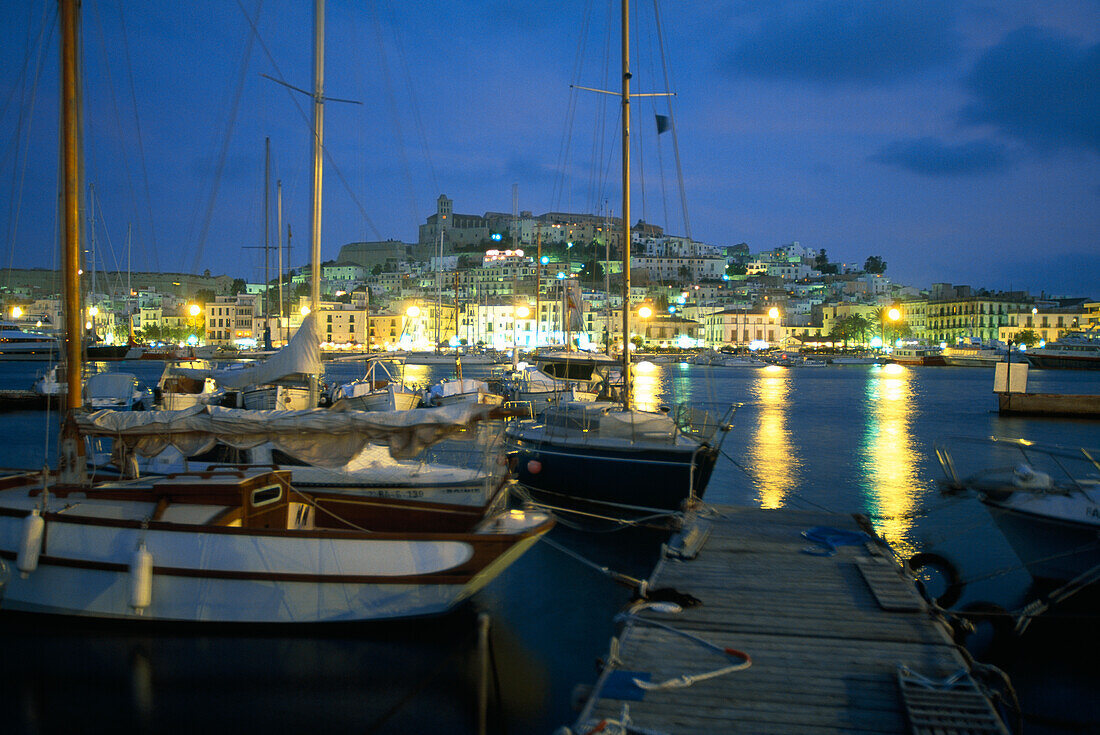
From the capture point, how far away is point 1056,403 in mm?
34812

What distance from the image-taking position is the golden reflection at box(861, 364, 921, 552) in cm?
1440

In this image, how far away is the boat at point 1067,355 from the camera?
80438mm

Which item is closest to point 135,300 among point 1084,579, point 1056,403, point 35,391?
point 35,391

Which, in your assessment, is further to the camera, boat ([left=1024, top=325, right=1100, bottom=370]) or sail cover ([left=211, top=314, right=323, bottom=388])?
boat ([left=1024, top=325, right=1100, bottom=370])

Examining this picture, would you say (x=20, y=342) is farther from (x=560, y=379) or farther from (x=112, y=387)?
(x=560, y=379)

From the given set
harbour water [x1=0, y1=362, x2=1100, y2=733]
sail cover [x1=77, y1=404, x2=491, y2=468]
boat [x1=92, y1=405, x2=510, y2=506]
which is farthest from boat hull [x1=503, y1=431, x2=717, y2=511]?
sail cover [x1=77, y1=404, x2=491, y2=468]

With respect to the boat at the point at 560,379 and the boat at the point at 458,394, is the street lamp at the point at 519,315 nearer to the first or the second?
the boat at the point at 560,379

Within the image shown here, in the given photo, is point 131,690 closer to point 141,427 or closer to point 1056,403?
point 141,427

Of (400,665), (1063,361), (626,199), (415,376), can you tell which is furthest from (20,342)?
(1063,361)

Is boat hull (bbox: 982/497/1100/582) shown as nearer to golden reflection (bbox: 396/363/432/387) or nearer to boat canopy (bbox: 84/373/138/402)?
boat canopy (bbox: 84/373/138/402)

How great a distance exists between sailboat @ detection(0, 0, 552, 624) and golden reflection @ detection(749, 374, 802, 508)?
1058cm

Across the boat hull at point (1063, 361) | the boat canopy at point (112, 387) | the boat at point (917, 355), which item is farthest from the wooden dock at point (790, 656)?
the boat at point (917, 355)

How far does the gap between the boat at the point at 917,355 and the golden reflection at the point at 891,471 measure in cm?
5852

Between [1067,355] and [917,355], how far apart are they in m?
26.3
